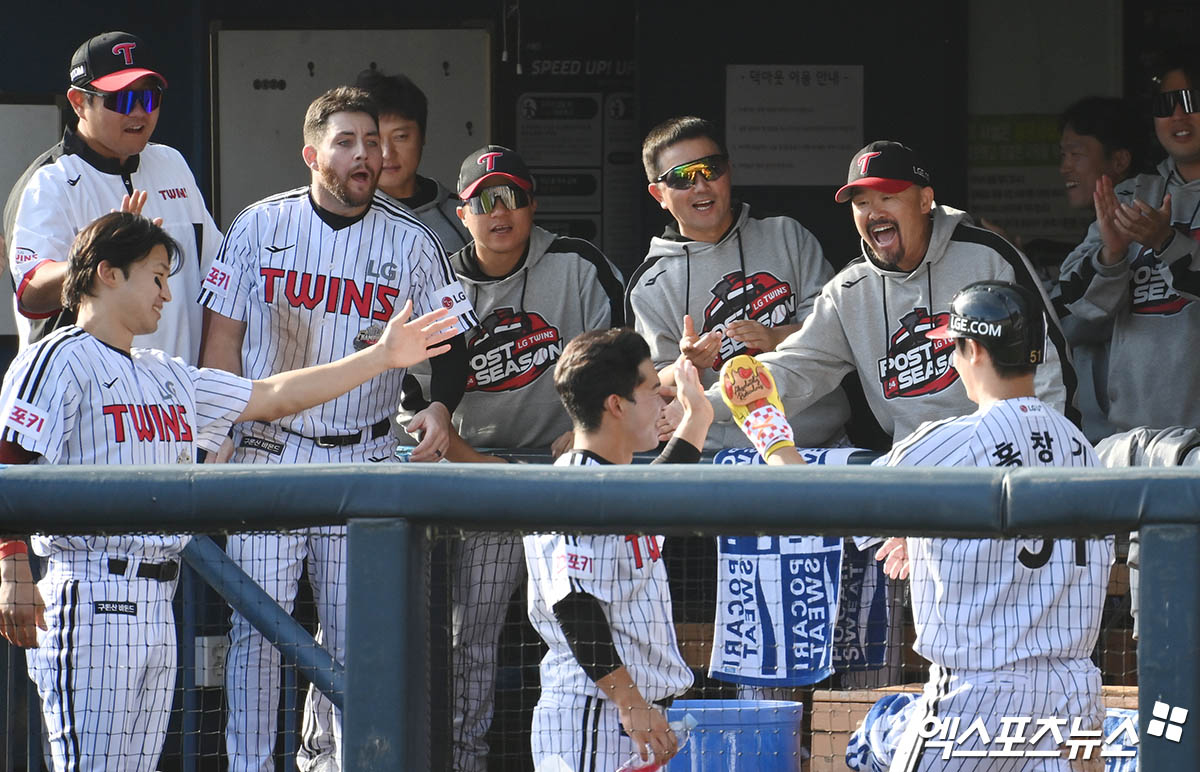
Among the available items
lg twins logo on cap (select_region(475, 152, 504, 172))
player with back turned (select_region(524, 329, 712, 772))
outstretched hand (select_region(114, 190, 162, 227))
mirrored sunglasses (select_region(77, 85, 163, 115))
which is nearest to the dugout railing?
player with back turned (select_region(524, 329, 712, 772))

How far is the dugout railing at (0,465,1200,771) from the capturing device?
2.00 m

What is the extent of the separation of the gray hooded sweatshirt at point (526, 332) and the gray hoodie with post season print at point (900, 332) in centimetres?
49

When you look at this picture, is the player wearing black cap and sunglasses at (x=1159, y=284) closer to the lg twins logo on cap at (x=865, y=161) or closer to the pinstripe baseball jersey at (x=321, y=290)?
the lg twins logo on cap at (x=865, y=161)

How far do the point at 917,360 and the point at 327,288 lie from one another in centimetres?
147

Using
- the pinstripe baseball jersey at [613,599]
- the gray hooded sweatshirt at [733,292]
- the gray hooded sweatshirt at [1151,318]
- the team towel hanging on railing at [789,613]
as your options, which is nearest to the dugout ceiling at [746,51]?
the gray hooded sweatshirt at [733,292]

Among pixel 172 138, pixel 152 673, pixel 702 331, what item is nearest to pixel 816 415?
pixel 702 331

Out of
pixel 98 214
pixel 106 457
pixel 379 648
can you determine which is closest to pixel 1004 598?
pixel 379 648

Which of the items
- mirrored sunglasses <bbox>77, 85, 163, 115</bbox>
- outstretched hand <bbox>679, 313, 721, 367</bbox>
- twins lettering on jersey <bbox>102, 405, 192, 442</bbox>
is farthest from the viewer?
mirrored sunglasses <bbox>77, 85, 163, 115</bbox>

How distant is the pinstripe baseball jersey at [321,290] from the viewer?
3.80m

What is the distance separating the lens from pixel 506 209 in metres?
4.09

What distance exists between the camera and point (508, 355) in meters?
4.16

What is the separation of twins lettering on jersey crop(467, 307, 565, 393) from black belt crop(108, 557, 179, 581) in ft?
4.40

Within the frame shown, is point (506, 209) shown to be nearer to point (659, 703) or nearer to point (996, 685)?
point (659, 703)

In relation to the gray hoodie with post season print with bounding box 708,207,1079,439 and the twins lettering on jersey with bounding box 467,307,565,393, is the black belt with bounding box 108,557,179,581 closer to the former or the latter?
the twins lettering on jersey with bounding box 467,307,565,393
